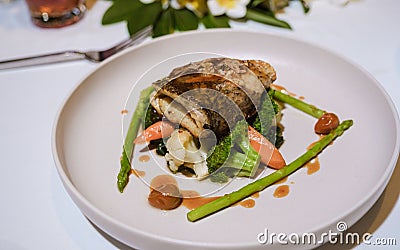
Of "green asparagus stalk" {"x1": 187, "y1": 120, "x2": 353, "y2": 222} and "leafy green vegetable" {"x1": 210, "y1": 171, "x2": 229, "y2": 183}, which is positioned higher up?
"green asparagus stalk" {"x1": 187, "y1": 120, "x2": 353, "y2": 222}

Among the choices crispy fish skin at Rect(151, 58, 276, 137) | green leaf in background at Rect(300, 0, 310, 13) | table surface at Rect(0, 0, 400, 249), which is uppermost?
crispy fish skin at Rect(151, 58, 276, 137)

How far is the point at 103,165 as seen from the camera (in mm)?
2166

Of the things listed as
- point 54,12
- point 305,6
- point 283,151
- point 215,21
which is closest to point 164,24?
point 215,21

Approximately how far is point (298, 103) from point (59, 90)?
1431 mm

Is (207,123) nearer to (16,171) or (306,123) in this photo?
(306,123)

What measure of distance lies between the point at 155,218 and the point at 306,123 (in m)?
0.94

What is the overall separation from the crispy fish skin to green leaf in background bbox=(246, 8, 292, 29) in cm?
106

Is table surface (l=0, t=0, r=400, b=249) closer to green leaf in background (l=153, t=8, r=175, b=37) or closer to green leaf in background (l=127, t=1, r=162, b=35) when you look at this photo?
green leaf in background (l=127, t=1, r=162, b=35)

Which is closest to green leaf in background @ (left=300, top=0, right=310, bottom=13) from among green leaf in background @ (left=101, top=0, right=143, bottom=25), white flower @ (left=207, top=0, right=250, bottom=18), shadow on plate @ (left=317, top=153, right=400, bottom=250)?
white flower @ (left=207, top=0, right=250, bottom=18)

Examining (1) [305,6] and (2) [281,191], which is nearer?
(2) [281,191]

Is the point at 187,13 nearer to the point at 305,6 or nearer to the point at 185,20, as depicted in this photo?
the point at 185,20

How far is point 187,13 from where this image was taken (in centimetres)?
334

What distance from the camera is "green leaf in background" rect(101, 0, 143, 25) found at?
11.1ft

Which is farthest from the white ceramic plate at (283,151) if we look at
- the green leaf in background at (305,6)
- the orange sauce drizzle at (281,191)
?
the green leaf in background at (305,6)
